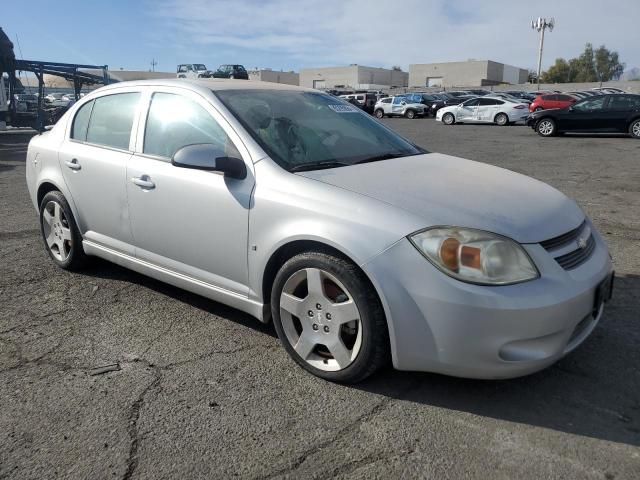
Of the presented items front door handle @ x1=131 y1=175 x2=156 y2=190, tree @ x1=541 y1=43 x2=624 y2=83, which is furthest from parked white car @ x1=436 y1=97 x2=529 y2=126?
tree @ x1=541 y1=43 x2=624 y2=83

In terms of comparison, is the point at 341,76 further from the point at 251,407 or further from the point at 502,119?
the point at 251,407

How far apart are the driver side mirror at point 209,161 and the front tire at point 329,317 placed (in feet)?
2.07

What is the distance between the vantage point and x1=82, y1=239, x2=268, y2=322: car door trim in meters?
3.32

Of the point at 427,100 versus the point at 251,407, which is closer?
the point at 251,407

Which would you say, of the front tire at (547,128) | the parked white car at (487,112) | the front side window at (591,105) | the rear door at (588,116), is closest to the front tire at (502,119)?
the parked white car at (487,112)

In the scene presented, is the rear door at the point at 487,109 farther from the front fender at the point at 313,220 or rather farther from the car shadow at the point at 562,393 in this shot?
the front fender at the point at 313,220

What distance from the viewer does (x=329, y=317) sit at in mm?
2934

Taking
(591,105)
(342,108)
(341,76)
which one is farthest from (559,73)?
(342,108)

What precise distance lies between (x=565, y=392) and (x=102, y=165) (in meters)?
3.36

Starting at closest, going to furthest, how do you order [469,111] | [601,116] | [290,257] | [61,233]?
[290,257] → [61,233] → [601,116] → [469,111]

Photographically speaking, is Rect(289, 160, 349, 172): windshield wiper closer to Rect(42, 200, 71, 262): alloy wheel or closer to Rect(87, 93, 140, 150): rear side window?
Rect(87, 93, 140, 150): rear side window

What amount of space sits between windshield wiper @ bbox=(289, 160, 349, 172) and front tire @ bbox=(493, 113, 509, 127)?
25669 mm

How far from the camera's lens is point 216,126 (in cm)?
349

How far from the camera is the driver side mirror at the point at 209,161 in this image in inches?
125
